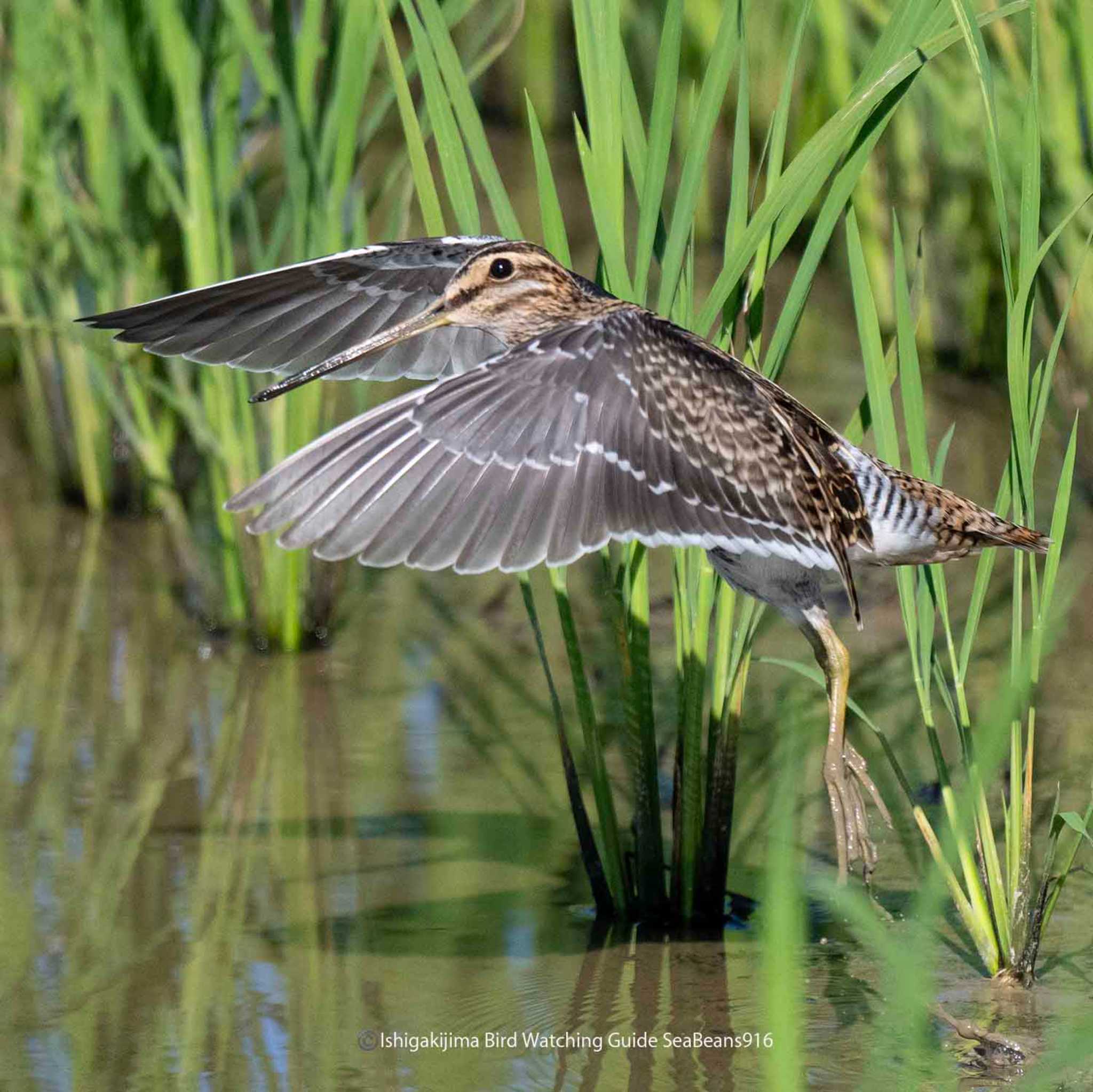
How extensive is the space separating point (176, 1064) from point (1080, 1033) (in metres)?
1.77

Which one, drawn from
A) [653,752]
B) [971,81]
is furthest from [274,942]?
[971,81]

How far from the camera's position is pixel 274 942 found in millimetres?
3900

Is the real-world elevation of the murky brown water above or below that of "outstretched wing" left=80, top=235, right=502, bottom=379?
below

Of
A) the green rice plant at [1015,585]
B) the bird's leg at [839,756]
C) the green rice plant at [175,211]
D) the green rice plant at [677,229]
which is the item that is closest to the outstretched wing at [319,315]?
the green rice plant at [677,229]

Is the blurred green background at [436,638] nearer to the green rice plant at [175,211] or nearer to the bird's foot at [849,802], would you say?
the green rice plant at [175,211]

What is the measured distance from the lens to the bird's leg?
11.9 ft

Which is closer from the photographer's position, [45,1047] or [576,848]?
[45,1047]

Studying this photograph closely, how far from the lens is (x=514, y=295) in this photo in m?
3.71

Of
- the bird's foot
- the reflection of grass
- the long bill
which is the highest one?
the long bill

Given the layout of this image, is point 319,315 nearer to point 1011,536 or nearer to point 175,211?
point 1011,536

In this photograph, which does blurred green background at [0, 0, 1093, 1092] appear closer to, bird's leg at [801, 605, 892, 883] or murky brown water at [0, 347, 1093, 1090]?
murky brown water at [0, 347, 1093, 1090]

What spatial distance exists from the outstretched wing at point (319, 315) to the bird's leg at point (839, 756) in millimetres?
962

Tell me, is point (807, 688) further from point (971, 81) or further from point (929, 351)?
point (929, 351)

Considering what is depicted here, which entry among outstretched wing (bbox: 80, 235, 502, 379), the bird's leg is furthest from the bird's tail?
outstretched wing (bbox: 80, 235, 502, 379)
